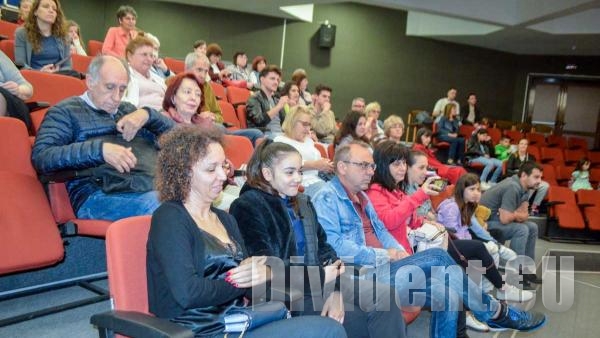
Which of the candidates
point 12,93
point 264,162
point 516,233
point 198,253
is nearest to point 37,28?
point 12,93

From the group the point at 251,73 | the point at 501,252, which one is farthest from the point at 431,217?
the point at 251,73

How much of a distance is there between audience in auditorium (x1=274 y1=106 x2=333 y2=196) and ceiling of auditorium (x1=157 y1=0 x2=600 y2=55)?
4.73 metres

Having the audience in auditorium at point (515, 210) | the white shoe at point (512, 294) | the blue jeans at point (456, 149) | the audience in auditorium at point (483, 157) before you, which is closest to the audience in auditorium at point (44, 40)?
the white shoe at point (512, 294)

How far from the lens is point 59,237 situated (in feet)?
6.24

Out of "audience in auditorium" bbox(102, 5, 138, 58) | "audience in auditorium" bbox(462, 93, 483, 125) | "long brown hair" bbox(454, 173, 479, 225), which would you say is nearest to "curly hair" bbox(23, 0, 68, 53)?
"audience in auditorium" bbox(102, 5, 138, 58)

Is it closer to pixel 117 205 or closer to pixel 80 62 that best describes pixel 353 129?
pixel 117 205

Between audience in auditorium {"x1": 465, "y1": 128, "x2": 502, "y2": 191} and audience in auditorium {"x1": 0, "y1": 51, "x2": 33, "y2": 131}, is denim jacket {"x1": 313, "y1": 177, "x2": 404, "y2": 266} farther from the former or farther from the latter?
audience in auditorium {"x1": 465, "y1": 128, "x2": 502, "y2": 191}

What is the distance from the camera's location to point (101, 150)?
1887mm

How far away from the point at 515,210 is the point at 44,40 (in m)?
3.80

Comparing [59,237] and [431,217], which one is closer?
[59,237]

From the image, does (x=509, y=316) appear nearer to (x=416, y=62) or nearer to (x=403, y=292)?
(x=403, y=292)

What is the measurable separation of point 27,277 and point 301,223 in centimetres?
141

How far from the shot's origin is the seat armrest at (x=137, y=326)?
1054mm

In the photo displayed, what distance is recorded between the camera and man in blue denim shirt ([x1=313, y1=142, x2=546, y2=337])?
6.64 ft
